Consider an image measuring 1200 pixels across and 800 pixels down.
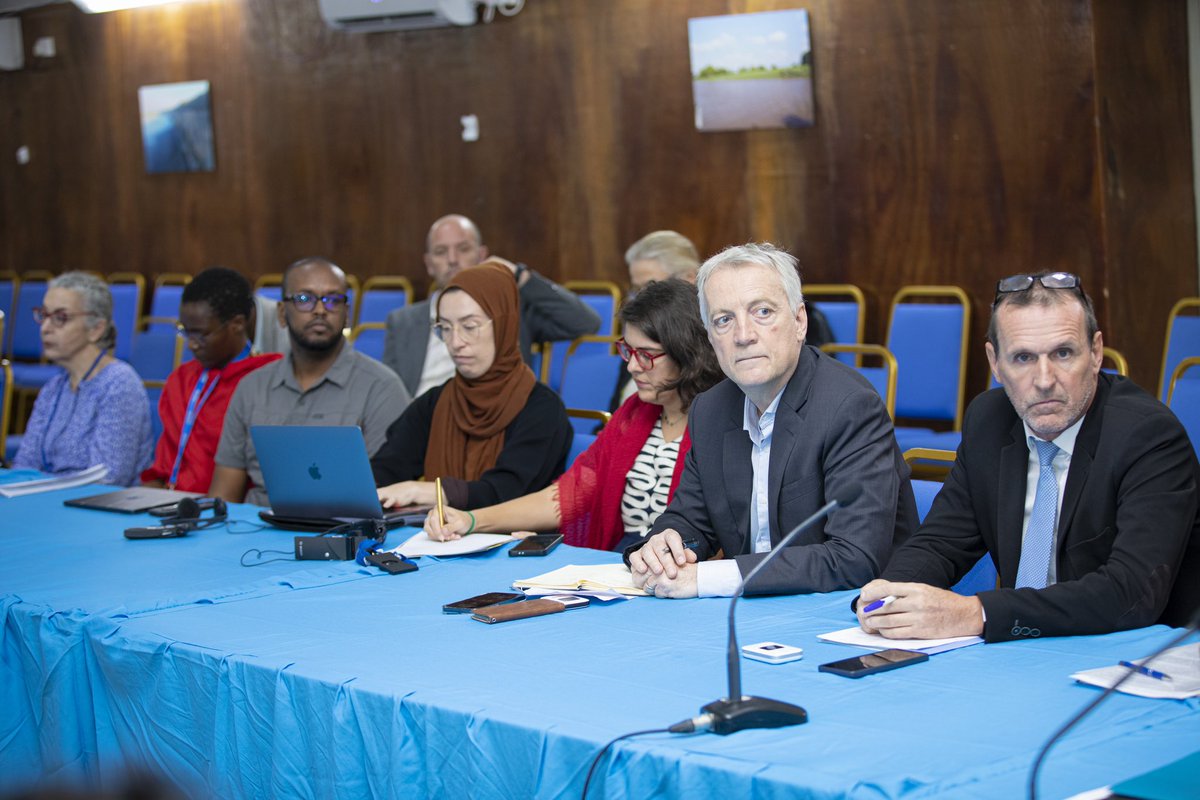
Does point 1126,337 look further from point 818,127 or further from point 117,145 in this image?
point 117,145

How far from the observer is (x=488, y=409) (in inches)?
144

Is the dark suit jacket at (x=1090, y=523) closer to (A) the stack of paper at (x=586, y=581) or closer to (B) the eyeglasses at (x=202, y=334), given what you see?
(A) the stack of paper at (x=586, y=581)

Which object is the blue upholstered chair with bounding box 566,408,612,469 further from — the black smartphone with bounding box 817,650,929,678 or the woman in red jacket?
the black smartphone with bounding box 817,650,929,678

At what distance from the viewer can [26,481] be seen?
13.6 ft

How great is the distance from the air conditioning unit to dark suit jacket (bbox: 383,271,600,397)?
2.21 m

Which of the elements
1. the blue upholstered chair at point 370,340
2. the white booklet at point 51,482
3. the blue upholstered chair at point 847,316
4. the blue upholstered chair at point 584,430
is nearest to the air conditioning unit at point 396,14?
the blue upholstered chair at point 370,340

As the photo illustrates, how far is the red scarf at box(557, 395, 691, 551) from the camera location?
3.24 metres

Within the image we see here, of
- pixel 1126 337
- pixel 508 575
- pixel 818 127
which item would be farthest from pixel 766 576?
pixel 818 127

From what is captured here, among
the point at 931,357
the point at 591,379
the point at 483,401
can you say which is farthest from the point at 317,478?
the point at 931,357

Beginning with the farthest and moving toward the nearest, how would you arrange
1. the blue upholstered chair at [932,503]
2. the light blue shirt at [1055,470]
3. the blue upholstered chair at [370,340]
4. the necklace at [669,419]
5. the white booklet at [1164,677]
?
the blue upholstered chair at [370,340] < the necklace at [669,419] < the blue upholstered chair at [932,503] < the light blue shirt at [1055,470] < the white booklet at [1164,677]

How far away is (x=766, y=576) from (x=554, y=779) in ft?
2.62

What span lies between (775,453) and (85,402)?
112 inches

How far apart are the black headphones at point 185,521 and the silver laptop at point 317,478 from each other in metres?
0.17

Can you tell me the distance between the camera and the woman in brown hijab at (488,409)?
11.7 feet
